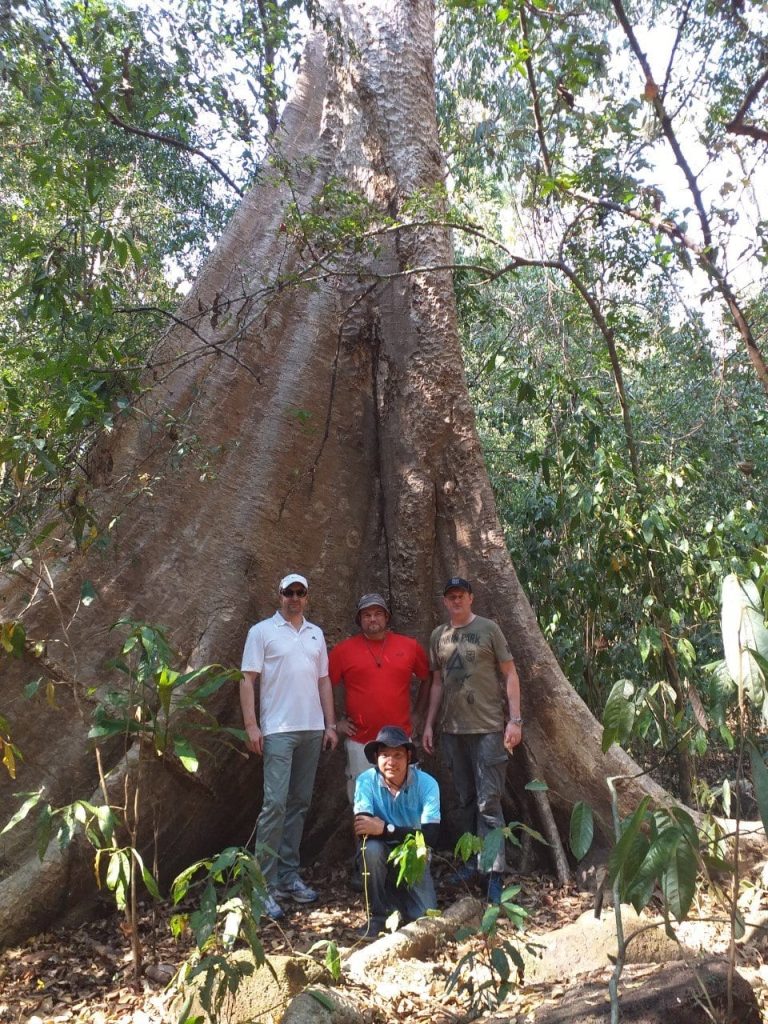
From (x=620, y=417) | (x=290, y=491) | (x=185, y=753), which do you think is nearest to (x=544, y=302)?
(x=620, y=417)

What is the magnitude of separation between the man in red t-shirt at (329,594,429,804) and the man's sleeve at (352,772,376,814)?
606 millimetres

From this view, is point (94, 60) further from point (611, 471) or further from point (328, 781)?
point (328, 781)

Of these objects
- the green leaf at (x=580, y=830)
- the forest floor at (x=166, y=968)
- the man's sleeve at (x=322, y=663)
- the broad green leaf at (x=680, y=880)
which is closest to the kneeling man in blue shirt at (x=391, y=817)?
the forest floor at (x=166, y=968)

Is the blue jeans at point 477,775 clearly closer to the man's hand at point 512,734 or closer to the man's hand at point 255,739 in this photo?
the man's hand at point 512,734

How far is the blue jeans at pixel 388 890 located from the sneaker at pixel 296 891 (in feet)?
1.63

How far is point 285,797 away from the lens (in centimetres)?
434

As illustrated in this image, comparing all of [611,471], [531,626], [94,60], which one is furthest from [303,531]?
[94,60]

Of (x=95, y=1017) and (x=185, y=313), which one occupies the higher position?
(x=185, y=313)

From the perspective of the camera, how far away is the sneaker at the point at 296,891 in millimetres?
4336

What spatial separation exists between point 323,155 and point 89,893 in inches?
191

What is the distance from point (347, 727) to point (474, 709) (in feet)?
2.16

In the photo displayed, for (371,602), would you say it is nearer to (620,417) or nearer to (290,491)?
(290,491)

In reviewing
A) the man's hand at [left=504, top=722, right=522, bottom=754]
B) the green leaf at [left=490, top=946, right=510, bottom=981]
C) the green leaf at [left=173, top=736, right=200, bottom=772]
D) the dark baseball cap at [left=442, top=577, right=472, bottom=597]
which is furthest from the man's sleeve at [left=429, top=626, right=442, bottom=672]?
the green leaf at [left=490, top=946, right=510, bottom=981]

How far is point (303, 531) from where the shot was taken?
538 cm
